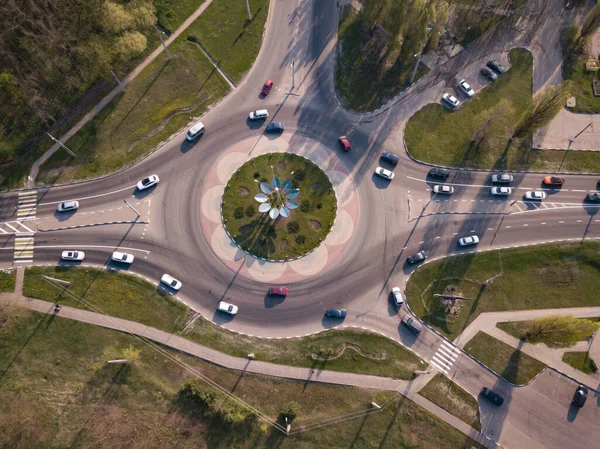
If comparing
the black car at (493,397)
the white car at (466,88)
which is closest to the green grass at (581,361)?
the black car at (493,397)

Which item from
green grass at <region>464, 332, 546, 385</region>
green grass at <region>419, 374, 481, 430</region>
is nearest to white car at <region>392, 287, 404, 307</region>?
green grass at <region>464, 332, 546, 385</region>

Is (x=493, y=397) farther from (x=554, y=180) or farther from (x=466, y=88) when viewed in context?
(x=466, y=88)

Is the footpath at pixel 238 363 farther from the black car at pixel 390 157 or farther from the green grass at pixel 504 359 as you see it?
the black car at pixel 390 157

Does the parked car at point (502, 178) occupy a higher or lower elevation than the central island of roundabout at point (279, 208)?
higher

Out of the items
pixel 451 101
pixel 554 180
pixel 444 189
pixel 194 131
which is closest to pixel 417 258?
pixel 444 189

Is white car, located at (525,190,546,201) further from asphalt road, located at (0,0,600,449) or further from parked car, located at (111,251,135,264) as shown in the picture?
parked car, located at (111,251,135,264)
